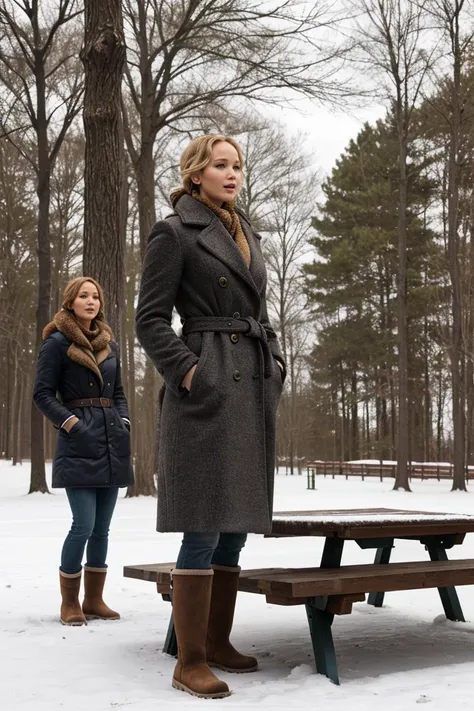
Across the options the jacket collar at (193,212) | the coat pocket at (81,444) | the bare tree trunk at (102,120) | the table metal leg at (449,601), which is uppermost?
the bare tree trunk at (102,120)

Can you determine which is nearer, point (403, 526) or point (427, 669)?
point (427, 669)

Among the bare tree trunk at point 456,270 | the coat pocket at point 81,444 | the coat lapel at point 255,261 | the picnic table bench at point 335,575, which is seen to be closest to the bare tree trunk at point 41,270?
the bare tree trunk at point 456,270

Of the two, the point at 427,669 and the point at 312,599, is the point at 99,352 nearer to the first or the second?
the point at 312,599

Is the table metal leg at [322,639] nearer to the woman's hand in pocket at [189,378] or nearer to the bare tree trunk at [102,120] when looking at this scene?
the woman's hand in pocket at [189,378]

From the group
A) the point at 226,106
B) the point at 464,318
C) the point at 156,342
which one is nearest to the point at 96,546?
the point at 156,342

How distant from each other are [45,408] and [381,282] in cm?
3631

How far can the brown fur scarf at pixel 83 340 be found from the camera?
5.96 meters

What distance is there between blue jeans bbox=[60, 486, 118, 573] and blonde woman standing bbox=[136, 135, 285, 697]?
5.04 feet

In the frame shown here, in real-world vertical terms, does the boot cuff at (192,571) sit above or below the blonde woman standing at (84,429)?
below

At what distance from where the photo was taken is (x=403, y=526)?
478cm

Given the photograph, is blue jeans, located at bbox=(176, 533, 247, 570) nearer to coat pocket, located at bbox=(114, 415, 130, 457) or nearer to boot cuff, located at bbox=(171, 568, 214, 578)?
boot cuff, located at bbox=(171, 568, 214, 578)

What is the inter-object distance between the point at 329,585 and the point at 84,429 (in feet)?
7.24

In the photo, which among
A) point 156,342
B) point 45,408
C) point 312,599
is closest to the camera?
point 156,342

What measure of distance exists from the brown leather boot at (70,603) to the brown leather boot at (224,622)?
4.65 ft
